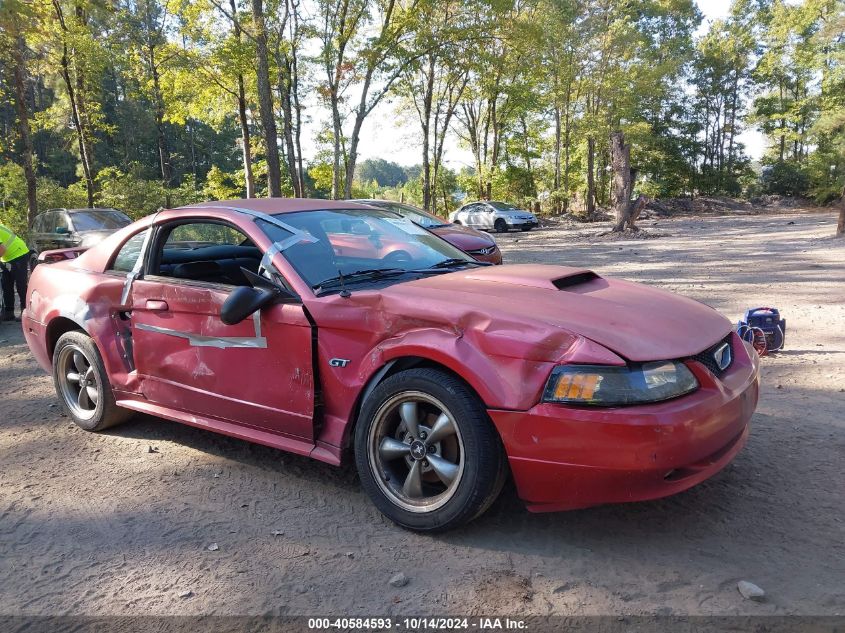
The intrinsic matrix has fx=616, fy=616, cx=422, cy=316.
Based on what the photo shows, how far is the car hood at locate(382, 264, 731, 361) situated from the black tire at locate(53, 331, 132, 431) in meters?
2.35

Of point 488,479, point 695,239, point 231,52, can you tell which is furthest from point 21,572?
point 695,239

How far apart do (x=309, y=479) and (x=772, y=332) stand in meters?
4.38

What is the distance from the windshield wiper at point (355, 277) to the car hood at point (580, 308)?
263 mm

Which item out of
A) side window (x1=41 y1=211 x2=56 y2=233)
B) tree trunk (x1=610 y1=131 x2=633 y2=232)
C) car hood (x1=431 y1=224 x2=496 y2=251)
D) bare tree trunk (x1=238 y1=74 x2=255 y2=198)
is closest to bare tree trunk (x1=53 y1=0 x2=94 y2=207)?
bare tree trunk (x1=238 y1=74 x2=255 y2=198)

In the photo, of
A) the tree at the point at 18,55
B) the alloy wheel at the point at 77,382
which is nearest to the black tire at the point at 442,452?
the alloy wheel at the point at 77,382

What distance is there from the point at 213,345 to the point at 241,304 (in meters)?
0.51

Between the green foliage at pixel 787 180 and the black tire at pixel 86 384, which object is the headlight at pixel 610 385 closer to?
the black tire at pixel 86 384

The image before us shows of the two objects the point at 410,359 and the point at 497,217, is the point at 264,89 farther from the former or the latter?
the point at 497,217

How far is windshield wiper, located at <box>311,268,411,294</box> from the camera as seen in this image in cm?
322

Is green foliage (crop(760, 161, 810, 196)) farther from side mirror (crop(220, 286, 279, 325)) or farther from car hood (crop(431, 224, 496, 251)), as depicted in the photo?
side mirror (crop(220, 286, 279, 325))

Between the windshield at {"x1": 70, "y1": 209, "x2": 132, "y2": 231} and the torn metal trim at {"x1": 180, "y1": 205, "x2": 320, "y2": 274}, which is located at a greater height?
the windshield at {"x1": 70, "y1": 209, "x2": 132, "y2": 231}

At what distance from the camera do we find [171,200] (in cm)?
2720

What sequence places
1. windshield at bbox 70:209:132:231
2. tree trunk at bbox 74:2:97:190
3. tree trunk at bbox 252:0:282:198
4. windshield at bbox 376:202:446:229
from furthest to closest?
tree trunk at bbox 74:2:97:190 → tree trunk at bbox 252:0:282:198 → windshield at bbox 70:209:132:231 → windshield at bbox 376:202:446:229

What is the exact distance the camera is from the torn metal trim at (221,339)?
3.25 meters
